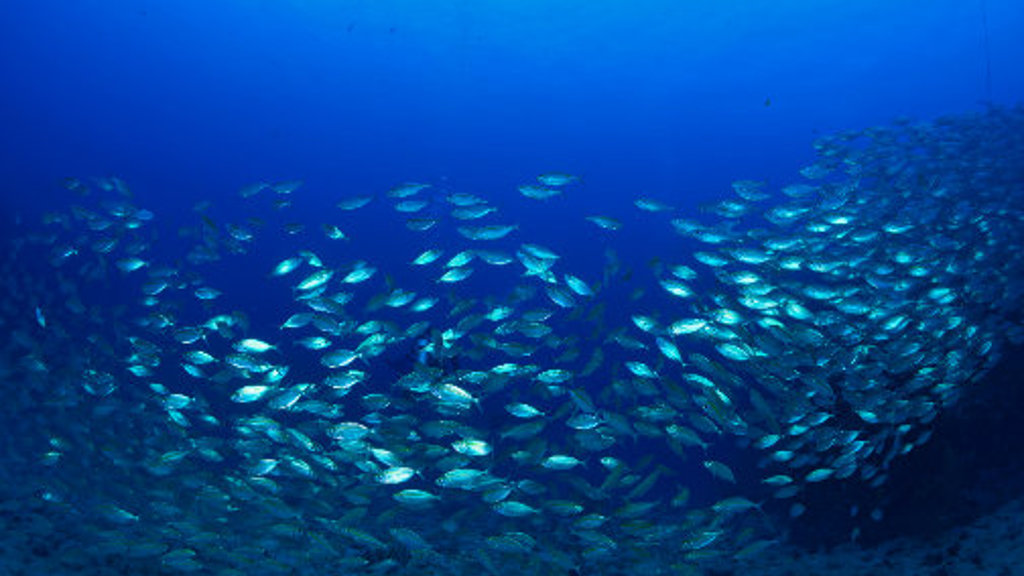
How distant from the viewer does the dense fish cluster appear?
821cm

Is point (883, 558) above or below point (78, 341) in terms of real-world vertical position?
below

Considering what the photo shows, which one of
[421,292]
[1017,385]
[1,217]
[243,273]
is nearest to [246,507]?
[421,292]

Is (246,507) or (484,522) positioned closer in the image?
(246,507)

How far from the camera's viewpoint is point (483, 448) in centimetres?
759

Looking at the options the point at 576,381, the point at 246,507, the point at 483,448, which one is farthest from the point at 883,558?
the point at 246,507

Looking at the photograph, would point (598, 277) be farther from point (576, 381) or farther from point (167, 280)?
point (167, 280)

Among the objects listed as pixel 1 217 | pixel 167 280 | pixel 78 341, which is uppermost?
pixel 1 217

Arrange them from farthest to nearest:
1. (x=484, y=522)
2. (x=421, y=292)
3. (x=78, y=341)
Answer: (x=421, y=292)
(x=78, y=341)
(x=484, y=522)

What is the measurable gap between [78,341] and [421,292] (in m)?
8.52

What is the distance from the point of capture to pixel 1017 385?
33.0 feet

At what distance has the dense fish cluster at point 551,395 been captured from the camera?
821 cm

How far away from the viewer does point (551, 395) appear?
9.67 metres

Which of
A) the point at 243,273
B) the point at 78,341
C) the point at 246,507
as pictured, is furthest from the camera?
the point at 243,273

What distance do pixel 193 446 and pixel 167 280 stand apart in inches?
107
